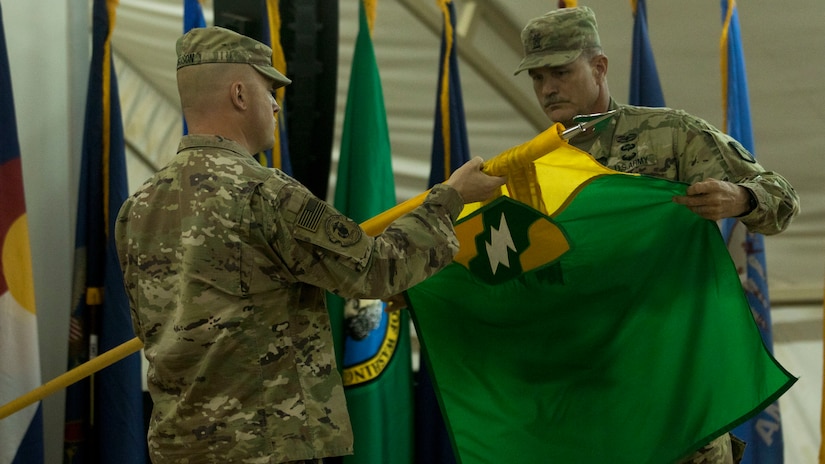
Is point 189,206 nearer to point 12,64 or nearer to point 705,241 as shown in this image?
point 705,241

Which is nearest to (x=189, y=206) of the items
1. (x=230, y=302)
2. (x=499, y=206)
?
(x=230, y=302)

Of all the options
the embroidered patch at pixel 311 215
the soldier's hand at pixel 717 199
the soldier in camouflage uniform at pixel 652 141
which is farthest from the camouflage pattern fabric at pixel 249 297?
the soldier in camouflage uniform at pixel 652 141

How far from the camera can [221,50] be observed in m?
1.82

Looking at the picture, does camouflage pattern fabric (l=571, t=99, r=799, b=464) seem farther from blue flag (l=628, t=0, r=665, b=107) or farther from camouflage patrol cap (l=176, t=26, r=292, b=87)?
camouflage patrol cap (l=176, t=26, r=292, b=87)

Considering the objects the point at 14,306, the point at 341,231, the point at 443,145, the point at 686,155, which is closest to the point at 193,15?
the point at 443,145

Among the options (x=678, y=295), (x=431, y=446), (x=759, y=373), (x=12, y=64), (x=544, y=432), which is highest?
(x=12, y=64)

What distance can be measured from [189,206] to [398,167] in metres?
2.20

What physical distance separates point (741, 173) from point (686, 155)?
142mm

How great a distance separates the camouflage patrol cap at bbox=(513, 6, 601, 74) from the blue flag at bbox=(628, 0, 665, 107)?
0.68 meters

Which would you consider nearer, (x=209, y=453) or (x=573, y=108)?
(x=209, y=453)

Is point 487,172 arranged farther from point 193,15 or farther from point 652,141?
point 193,15

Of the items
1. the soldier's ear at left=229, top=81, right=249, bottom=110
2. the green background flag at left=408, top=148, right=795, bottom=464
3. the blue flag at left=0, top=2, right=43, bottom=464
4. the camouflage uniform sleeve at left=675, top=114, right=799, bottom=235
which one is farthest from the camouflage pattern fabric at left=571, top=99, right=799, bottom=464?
the blue flag at left=0, top=2, right=43, bottom=464

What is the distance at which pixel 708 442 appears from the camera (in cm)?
196

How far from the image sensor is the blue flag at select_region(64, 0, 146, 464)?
2.74 m
